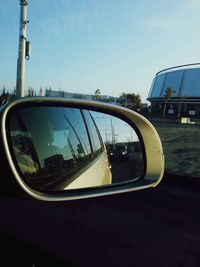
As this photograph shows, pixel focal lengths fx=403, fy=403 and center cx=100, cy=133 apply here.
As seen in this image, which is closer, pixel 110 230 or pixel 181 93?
pixel 110 230

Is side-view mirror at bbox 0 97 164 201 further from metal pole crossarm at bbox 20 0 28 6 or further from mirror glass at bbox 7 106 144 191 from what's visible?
metal pole crossarm at bbox 20 0 28 6

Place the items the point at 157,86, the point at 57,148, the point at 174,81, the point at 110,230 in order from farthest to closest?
the point at 157,86
the point at 174,81
the point at 110,230
the point at 57,148

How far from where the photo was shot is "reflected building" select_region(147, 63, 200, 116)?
289 ft

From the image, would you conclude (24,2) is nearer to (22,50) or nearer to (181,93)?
(22,50)

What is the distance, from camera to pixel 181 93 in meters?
90.8

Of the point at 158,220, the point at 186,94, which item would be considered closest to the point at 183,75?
the point at 186,94

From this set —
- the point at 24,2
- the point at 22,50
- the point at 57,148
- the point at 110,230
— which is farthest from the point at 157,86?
the point at 57,148

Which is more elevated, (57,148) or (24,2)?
(24,2)

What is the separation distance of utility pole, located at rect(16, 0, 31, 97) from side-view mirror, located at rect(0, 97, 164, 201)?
8.52 metres

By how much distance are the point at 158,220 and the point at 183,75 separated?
8938 centimetres

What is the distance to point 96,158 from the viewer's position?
2.23 m

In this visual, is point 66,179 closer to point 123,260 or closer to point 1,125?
point 1,125

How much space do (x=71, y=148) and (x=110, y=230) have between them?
398cm

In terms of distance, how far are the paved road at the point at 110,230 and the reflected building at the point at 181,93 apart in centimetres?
7966
